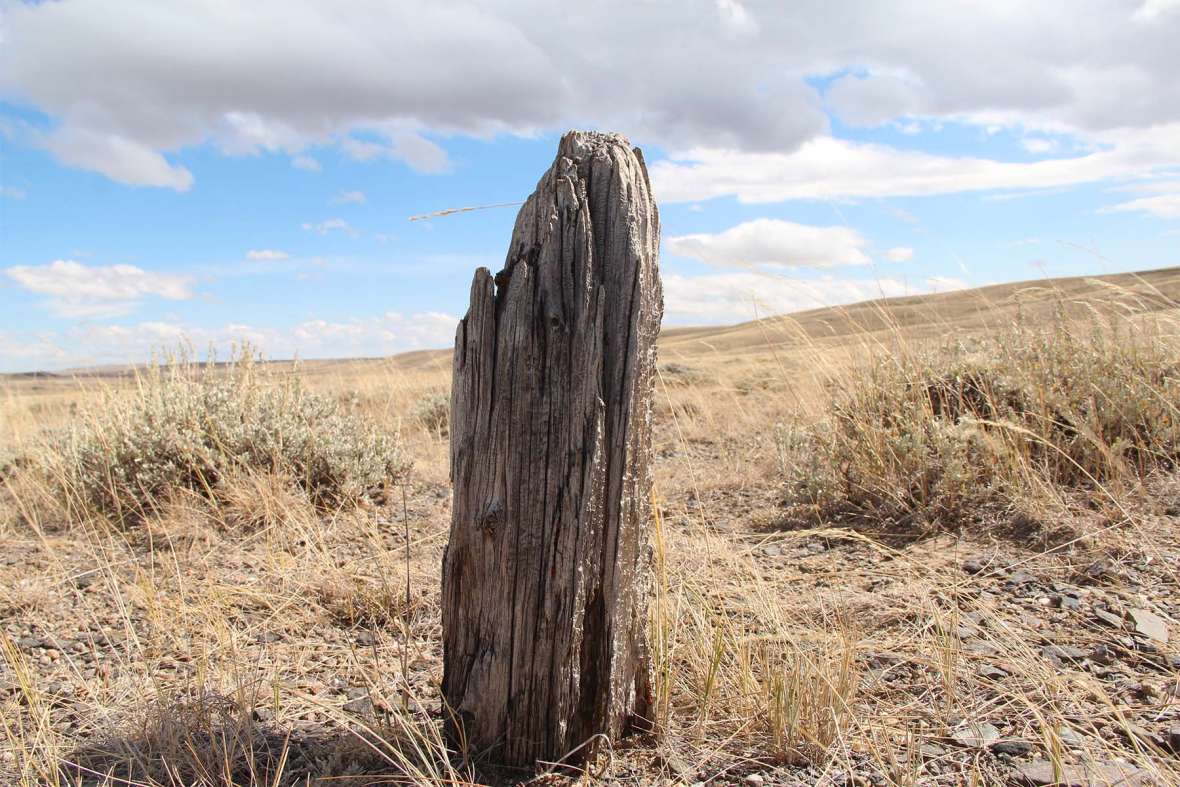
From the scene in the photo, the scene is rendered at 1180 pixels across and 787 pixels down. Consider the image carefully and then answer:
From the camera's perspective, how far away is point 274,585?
400cm

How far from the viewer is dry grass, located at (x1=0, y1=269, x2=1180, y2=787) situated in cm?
239

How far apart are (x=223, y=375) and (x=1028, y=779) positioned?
640cm

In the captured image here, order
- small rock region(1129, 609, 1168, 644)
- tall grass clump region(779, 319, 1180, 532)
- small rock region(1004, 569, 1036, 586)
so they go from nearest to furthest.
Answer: small rock region(1129, 609, 1168, 644), small rock region(1004, 569, 1036, 586), tall grass clump region(779, 319, 1180, 532)

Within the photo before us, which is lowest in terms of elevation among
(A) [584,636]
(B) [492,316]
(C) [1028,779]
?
(C) [1028,779]

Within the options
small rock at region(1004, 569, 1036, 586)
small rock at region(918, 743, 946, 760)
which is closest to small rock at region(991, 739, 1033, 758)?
small rock at region(918, 743, 946, 760)

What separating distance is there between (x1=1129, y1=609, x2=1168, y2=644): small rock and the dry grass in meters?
0.07

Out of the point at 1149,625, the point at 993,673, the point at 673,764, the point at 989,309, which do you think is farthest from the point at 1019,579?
the point at 989,309

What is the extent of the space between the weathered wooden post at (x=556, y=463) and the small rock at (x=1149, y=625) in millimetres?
2182

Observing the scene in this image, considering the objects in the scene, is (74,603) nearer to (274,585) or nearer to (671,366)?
(274,585)

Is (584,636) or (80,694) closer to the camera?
(584,636)

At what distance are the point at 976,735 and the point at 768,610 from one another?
2.48 ft

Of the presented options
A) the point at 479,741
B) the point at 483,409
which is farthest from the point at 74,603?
the point at 483,409

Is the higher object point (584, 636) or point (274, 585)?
point (584, 636)

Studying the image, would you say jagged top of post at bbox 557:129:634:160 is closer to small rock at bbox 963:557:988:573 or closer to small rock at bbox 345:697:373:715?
small rock at bbox 345:697:373:715
